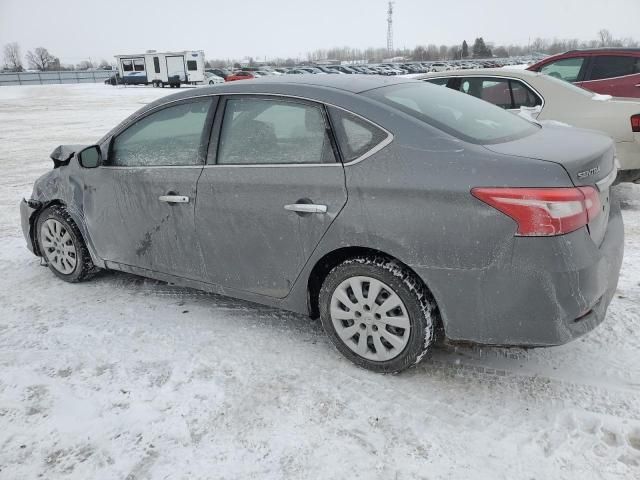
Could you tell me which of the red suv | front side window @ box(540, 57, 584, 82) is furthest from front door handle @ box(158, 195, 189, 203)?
front side window @ box(540, 57, 584, 82)

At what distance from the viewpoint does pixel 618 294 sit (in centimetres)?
379

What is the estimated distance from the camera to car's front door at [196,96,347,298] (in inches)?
115

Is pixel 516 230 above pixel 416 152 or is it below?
below

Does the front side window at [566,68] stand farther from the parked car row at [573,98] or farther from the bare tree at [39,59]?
the bare tree at [39,59]

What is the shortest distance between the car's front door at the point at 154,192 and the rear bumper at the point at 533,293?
167 centimetres

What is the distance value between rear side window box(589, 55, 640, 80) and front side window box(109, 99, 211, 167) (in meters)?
6.70

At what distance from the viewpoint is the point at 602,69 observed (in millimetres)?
7785

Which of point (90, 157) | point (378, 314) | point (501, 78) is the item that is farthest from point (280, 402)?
point (501, 78)

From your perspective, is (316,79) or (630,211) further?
(630,211)

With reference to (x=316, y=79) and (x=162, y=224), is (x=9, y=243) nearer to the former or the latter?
(x=162, y=224)

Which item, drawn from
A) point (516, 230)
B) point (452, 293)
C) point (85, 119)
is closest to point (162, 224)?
point (452, 293)

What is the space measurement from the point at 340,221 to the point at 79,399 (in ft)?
5.53

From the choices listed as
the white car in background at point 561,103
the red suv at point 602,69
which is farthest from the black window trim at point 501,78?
the red suv at point 602,69

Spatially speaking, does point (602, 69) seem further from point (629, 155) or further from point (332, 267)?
point (332, 267)
